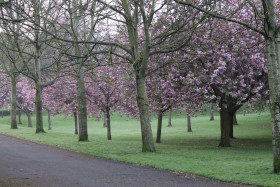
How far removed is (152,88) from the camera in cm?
2155

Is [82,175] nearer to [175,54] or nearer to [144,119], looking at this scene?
[144,119]

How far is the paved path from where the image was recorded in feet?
30.9

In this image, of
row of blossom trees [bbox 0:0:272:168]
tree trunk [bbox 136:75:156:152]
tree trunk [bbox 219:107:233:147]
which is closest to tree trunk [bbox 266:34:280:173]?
row of blossom trees [bbox 0:0:272:168]

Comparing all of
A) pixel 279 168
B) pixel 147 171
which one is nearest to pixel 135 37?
pixel 147 171

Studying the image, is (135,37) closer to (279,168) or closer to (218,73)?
(218,73)

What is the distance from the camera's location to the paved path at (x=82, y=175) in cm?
943

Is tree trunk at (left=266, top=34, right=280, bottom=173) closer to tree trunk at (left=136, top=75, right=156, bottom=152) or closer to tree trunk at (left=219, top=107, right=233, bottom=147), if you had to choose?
tree trunk at (left=136, top=75, right=156, bottom=152)

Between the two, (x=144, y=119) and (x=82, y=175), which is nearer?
(x=82, y=175)

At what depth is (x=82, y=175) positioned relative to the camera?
35.2ft

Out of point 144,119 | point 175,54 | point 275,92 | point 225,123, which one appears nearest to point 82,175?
point 275,92

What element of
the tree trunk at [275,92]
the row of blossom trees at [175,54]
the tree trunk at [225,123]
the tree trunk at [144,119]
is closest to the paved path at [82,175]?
the tree trunk at [275,92]

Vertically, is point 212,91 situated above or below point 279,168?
above

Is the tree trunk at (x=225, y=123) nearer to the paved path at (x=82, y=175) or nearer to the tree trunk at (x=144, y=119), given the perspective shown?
the tree trunk at (x=144, y=119)

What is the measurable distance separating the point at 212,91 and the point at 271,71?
29.7 feet
